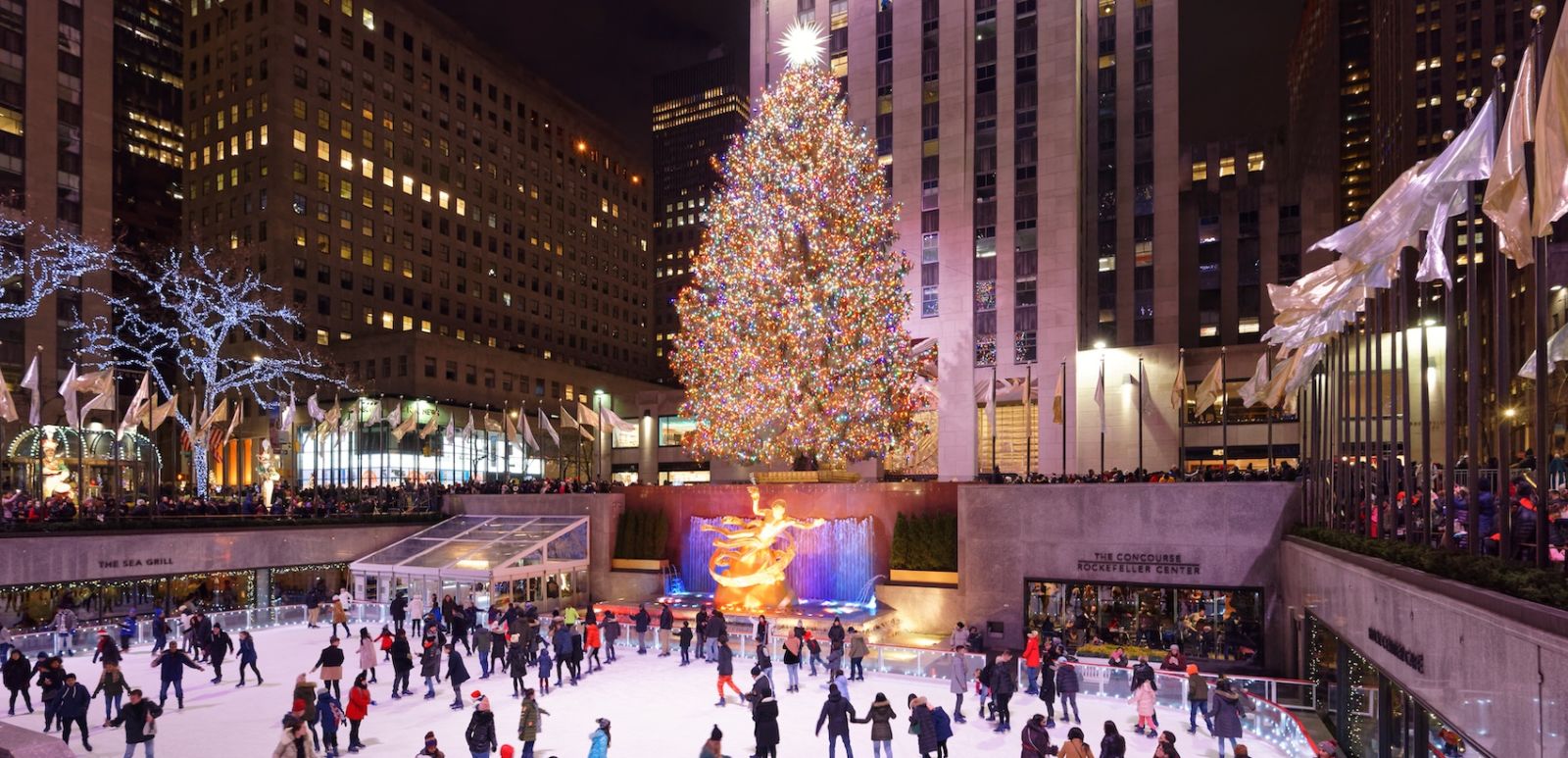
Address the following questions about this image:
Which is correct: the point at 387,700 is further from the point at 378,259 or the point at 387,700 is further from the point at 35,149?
the point at 378,259

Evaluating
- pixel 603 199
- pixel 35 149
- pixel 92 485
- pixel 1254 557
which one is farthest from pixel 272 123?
pixel 1254 557

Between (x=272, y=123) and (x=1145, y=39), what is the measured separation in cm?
6238

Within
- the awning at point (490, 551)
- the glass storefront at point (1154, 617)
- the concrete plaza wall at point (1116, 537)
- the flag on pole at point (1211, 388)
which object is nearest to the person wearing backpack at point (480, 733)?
the glass storefront at point (1154, 617)

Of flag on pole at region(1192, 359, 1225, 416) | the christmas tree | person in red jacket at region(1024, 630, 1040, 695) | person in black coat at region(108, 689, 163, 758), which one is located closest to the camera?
person in black coat at region(108, 689, 163, 758)

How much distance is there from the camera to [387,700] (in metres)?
20.3

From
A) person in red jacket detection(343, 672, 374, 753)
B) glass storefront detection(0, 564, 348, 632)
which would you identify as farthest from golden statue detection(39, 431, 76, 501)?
person in red jacket detection(343, 672, 374, 753)

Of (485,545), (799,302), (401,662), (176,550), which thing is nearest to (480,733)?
(401,662)

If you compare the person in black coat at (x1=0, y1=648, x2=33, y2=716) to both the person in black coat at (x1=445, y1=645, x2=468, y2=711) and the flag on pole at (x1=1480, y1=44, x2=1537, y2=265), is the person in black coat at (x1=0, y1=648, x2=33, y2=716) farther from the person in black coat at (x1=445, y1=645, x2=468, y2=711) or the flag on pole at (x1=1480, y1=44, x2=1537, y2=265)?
the flag on pole at (x1=1480, y1=44, x2=1537, y2=265)

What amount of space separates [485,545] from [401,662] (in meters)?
13.4

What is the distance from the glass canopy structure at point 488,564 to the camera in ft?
102

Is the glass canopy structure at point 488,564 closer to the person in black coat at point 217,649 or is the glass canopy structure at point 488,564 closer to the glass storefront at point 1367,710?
the person in black coat at point 217,649

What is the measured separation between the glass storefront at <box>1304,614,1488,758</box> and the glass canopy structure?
73.4 ft

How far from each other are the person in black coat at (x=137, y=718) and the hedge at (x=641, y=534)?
19378 mm

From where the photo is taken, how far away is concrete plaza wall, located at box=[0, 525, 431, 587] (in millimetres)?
28516
